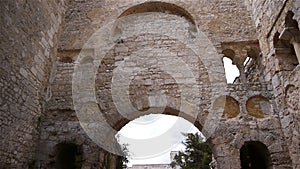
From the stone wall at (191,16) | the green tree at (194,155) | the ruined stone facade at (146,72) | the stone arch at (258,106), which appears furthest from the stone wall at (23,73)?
the green tree at (194,155)

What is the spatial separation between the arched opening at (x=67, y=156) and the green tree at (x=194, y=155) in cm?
483

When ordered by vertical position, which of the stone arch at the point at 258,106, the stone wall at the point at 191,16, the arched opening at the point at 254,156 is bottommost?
the arched opening at the point at 254,156

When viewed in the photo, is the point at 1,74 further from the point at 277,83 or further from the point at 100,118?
the point at 277,83

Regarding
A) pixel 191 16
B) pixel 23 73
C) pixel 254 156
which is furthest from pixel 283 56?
pixel 23 73

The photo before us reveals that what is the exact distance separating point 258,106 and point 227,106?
590mm

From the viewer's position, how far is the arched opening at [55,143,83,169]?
194 inches

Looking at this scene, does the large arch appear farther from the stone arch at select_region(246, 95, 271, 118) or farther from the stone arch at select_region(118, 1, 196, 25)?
the stone arch at select_region(246, 95, 271, 118)

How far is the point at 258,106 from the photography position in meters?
5.11

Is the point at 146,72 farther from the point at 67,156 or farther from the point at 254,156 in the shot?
the point at 254,156

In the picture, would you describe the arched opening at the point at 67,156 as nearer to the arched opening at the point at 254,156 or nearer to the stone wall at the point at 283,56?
the arched opening at the point at 254,156

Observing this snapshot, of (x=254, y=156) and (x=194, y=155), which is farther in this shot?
(x=194, y=155)

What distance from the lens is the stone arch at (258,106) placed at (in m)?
5.05

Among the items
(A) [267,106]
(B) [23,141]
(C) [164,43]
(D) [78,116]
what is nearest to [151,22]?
(C) [164,43]

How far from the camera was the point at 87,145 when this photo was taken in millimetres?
4906
